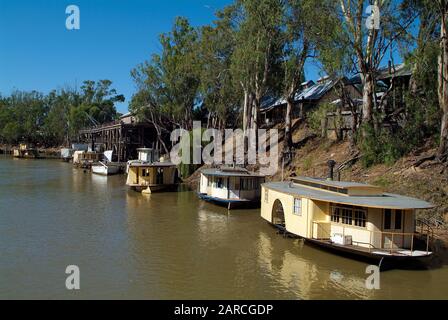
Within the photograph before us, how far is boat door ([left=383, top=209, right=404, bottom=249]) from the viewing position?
15578mm

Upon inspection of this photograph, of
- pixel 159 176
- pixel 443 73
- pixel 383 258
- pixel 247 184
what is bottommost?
pixel 383 258

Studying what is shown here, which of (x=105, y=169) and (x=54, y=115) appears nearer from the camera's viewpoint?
(x=105, y=169)

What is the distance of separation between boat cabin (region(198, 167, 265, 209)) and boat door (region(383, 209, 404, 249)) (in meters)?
13.5

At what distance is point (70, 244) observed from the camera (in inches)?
742

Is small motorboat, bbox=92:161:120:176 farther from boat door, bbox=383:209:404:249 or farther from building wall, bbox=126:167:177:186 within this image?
boat door, bbox=383:209:404:249

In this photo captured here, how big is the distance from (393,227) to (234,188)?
14248 mm

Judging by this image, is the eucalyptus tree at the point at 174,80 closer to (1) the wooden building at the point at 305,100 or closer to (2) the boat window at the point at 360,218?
(1) the wooden building at the point at 305,100

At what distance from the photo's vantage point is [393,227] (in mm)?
15609

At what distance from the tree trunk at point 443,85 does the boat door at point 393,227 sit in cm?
917

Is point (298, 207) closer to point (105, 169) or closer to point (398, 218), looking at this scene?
point (398, 218)

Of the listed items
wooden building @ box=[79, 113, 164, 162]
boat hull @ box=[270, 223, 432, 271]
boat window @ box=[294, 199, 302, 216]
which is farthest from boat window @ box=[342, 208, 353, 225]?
wooden building @ box=[79, 113, 164, 162]

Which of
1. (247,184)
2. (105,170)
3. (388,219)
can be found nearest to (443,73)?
(388,219)
